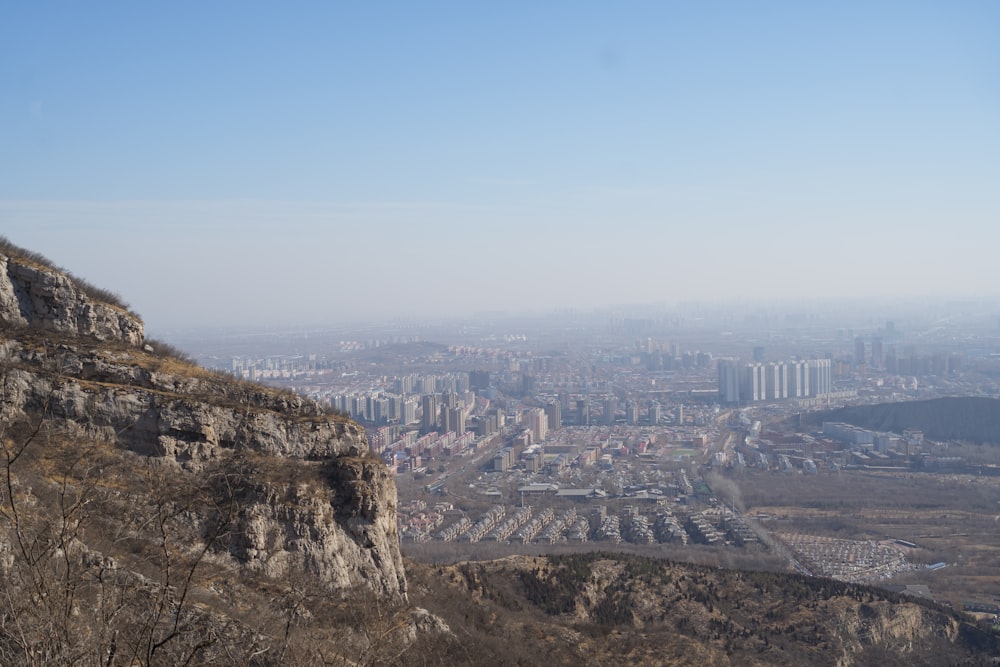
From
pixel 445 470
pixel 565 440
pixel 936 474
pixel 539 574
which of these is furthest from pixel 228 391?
pixel 565 440

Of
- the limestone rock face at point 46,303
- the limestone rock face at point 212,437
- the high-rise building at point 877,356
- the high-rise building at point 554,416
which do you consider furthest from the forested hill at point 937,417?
the limestone rock face at point 46,303

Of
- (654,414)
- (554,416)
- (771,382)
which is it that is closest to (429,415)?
(554,416)

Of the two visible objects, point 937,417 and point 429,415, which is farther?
point 429,415

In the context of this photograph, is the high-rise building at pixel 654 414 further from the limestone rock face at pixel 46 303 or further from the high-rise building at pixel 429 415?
the limestone rock face at pixel 46 303

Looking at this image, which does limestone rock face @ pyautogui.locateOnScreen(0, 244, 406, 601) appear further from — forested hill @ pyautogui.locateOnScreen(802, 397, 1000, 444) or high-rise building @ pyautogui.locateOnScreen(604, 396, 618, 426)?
high-rise building @ pyautogui.locateOnScreen(604, 396, 618, 426)

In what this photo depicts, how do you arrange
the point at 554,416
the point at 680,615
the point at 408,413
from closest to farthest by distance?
the point at 680,615 < the point at 408,413 < the point at 554,416

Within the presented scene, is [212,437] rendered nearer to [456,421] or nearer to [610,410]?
[456,421]

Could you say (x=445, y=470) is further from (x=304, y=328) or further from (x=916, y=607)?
(x=304, y=328)
